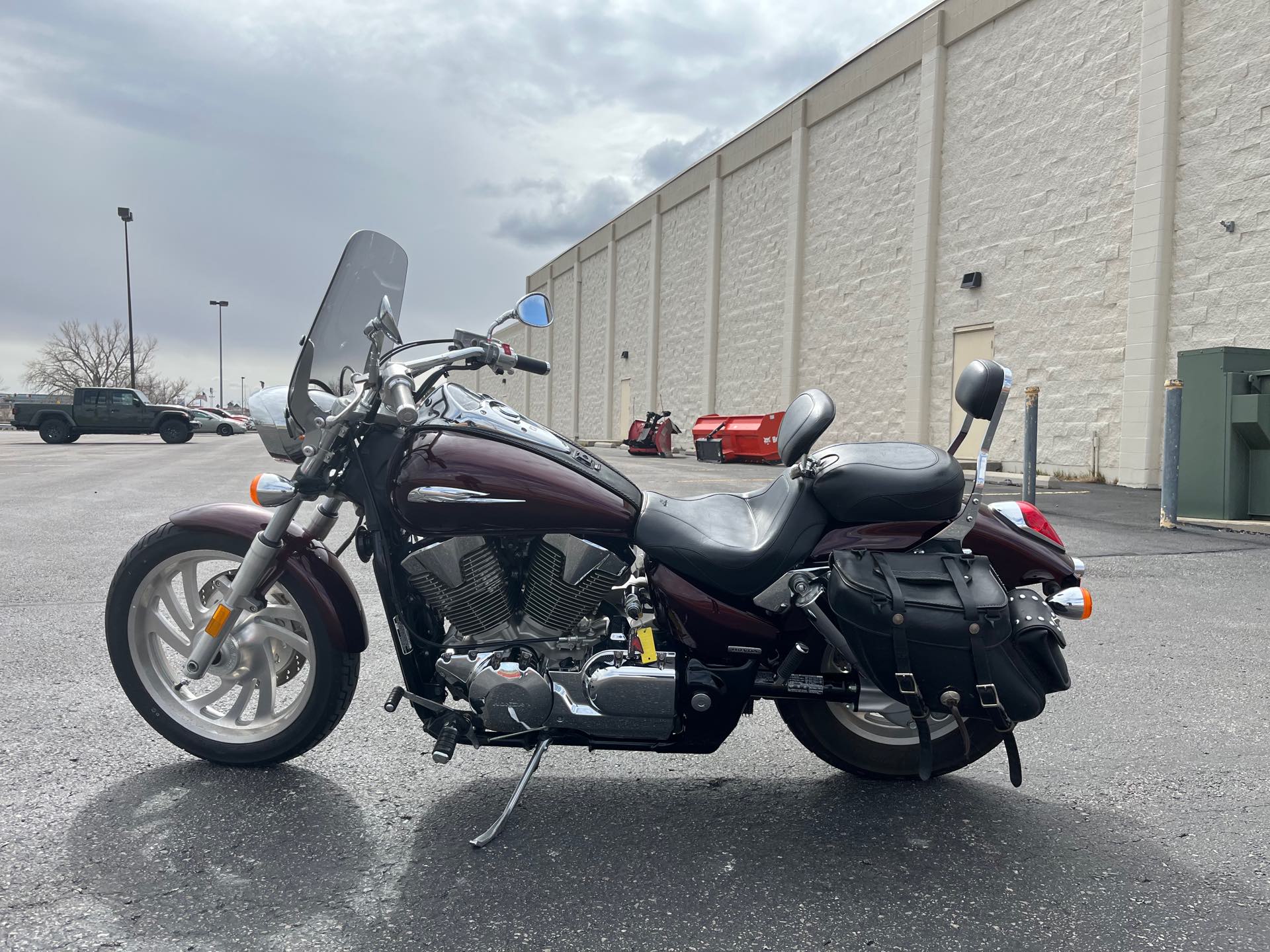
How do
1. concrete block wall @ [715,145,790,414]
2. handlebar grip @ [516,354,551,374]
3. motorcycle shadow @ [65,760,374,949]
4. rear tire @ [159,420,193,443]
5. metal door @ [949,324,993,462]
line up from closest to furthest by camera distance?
motorcycle shadow @ [65,760,374,949], handlebar grip @ [516,354,551,374], metal door @ [949,324,993,462], concrete block wall @ [715,145,790,414], rear tire @ [159,420,193,443]

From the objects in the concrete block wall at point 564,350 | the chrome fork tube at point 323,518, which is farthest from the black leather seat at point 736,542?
the concrete block wall at point 564,350

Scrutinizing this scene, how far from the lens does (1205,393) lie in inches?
355

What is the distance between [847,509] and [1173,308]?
1293cm

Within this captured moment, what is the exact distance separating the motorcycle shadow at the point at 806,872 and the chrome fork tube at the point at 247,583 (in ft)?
2.90

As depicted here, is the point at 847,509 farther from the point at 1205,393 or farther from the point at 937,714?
the point at 1205,393

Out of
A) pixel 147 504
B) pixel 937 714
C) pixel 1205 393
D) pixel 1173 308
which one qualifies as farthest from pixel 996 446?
pixel 937 714

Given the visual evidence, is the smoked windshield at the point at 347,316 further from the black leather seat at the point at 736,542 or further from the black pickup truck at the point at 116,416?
the black pickup truck at the point at 116,416

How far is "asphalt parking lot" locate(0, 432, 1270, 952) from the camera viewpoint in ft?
6.86

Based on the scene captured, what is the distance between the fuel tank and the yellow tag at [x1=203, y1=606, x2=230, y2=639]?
80 cm

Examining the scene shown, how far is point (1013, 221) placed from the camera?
52.7ft

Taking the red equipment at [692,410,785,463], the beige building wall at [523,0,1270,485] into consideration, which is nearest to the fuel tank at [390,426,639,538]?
the beige building wall at [523,0,1270,485]

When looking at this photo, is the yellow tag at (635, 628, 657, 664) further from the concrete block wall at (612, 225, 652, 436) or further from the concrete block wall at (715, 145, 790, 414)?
the concrete block wall at (612, 225, 652, 436)

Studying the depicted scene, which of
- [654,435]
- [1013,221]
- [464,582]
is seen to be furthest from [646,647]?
[654,435]

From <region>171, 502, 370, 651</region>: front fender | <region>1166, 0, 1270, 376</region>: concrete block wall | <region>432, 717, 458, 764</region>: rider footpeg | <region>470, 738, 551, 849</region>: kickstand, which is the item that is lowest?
<region>470, 738, 551, 849</region>: kickstand
